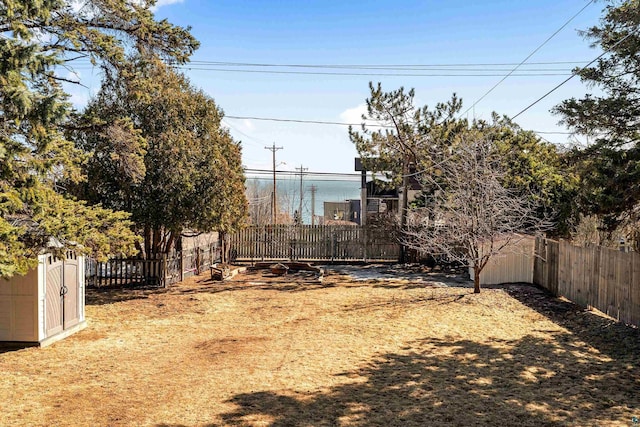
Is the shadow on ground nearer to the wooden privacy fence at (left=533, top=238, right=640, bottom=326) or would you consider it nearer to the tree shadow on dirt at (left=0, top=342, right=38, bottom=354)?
the wooden privacy fence at (left=533, top=238, right=640, bottom=326)

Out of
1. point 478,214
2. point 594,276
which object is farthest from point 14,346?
point 594,276

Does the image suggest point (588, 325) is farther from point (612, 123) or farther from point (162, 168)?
point (162, 168)

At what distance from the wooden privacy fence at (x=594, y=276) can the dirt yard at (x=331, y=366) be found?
39 cm

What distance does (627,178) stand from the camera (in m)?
8.83

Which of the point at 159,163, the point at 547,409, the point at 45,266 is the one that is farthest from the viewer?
the point at 159,163

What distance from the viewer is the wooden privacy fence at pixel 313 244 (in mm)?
22109

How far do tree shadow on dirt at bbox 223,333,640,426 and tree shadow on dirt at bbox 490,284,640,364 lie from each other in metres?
0.58

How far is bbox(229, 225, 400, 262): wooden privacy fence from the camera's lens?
2211cm

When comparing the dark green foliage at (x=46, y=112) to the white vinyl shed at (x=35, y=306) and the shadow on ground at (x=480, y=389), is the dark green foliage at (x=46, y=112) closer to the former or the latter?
the white vinyl shed at (x=35, y=306)

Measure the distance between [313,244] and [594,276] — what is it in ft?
42.2

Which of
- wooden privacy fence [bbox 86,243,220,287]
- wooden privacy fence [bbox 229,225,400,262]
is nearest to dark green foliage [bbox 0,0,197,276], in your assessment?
wooden privacy fence [bbox 86,243,220,287]

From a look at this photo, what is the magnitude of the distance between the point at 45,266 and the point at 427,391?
7.26m

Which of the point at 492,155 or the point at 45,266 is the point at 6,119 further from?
the point at 492,155

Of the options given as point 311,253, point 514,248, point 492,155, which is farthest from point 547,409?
point 311,253
